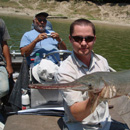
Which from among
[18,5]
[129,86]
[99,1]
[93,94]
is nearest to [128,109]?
[129,86]

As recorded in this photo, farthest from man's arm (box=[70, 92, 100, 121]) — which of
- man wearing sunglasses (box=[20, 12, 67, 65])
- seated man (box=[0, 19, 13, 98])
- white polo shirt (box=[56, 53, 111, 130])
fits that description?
man wearing sunglasses (box=[20, 12, 67, 65])

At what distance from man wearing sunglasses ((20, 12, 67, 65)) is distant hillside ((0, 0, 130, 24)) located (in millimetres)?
50100

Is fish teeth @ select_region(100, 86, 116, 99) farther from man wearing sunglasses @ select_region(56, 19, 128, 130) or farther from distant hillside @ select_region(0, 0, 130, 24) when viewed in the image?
distant hillside @ select_region(0, 0, 130, 24)

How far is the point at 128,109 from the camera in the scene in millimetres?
3541

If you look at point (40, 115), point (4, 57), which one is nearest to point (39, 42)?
point (4, 57)

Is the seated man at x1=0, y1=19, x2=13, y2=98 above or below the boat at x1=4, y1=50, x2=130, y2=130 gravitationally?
above

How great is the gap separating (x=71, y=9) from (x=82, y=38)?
61660mm

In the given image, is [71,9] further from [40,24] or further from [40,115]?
[40,115]

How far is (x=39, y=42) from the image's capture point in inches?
163

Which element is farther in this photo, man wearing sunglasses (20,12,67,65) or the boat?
man wearing sunglasses (20,12,67,65)

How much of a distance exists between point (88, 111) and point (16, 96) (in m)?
1.71

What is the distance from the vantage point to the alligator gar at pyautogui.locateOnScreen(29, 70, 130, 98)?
4.77 ft

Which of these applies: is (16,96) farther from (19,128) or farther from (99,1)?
Result: (99,1)

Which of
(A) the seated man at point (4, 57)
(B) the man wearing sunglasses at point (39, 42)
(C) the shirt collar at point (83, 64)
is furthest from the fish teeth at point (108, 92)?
(B) the man wearing sunglasses at point (39, 42)
